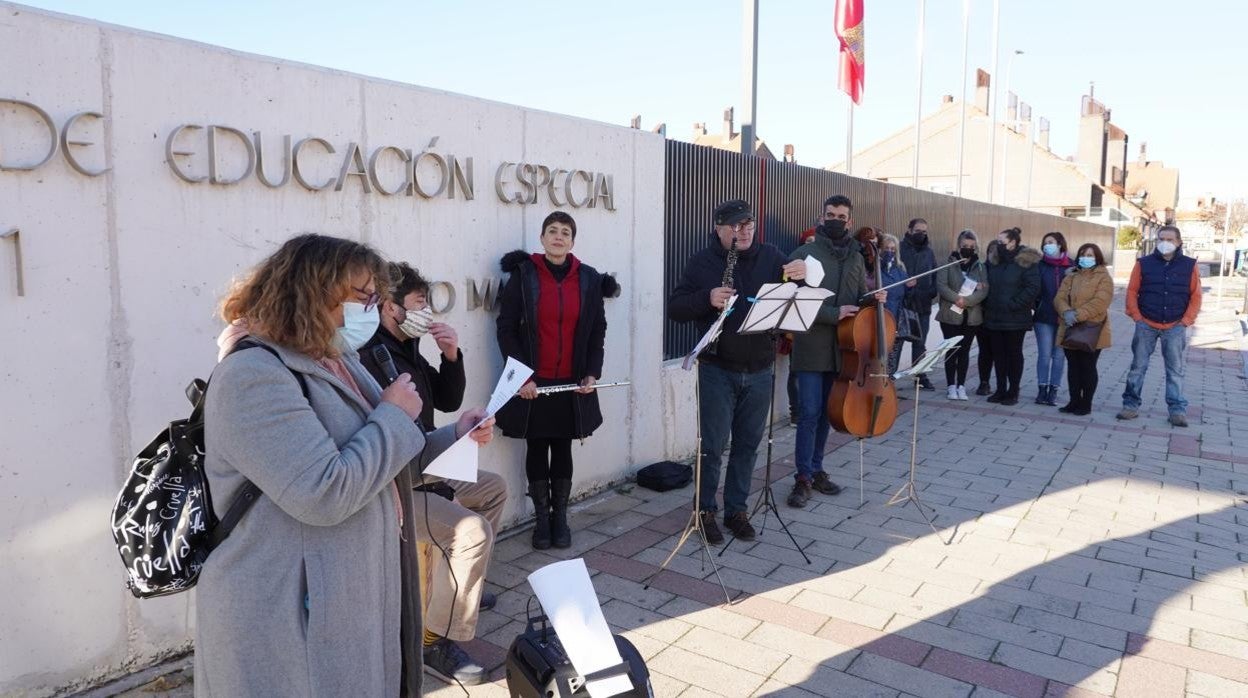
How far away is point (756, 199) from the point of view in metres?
7.79

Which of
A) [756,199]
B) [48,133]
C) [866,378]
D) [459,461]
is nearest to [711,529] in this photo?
[866,378]

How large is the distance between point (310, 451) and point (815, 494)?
15.4 feet

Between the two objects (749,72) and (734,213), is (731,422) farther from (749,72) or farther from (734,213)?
(749,72)

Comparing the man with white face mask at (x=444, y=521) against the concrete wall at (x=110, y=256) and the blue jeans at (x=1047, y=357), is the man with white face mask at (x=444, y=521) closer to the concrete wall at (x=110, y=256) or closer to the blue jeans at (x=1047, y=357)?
the concrete wall at (x=110, y=256)

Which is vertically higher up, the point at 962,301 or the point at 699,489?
the point at 962,301

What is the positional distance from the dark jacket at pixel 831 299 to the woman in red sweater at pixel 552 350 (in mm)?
1450

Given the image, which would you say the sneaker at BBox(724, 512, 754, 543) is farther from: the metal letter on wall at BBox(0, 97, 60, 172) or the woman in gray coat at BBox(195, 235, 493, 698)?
the metal letter on wall at BBox(0, 97, 60, 172)

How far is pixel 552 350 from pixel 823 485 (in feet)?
7.75

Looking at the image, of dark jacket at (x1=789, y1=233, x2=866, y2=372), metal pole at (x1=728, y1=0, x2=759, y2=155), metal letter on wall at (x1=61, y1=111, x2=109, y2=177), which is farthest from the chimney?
metal letter on wall at (x1=61, y1=111, x2=109, y2=177)

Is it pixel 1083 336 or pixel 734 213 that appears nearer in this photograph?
pixel 734 213

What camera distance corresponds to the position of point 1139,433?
8.27 m

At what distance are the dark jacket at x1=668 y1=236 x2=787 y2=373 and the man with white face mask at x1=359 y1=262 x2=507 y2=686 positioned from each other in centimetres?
155

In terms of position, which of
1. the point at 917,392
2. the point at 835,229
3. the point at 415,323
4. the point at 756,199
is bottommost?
the point at 917,392

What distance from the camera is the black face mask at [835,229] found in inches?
221
